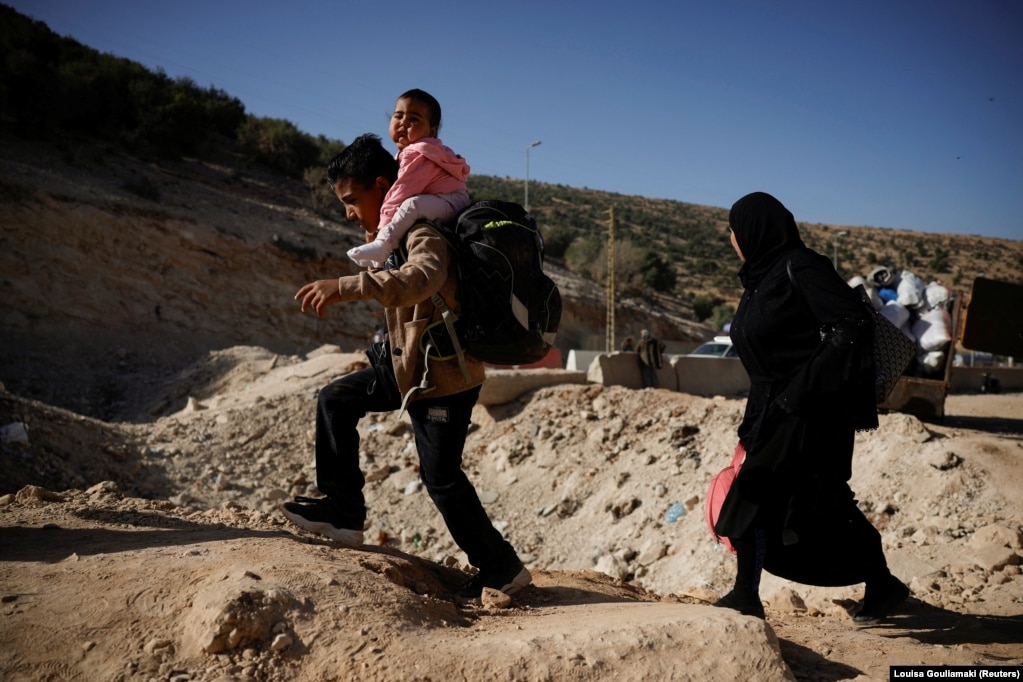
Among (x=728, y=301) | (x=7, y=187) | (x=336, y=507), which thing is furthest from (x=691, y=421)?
(x=728, y=301)

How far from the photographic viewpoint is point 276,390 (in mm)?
9734

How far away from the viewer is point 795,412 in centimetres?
301

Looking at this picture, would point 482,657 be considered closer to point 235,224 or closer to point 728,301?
point 235,224

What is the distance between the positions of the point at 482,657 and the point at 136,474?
5.90 m

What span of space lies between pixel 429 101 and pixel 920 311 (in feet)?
30.0

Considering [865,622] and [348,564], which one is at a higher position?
[348,564]

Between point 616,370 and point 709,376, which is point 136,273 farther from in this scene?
point 709,376

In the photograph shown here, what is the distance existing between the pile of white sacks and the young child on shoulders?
8.07 m

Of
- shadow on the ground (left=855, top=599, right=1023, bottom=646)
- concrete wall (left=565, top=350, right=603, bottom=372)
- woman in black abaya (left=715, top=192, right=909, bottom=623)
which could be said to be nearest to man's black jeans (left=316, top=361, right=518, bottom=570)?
woman in black abaya (left=715, top=192, right=909, bottom=623)

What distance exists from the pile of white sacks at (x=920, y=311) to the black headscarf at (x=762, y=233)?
7217 mm

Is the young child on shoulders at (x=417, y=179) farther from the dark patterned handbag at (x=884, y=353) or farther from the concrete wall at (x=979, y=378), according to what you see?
the concrete wall at (x=979, y=378)

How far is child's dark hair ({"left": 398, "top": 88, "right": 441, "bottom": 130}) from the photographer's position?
3129 mm

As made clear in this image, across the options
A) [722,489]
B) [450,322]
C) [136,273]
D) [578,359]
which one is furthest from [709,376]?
[136,273]

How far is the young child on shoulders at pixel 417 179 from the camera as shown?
9.36ft
